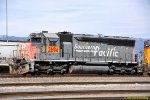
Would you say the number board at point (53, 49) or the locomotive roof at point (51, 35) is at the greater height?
the locomotive roof at point (51, 35)

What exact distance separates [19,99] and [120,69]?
16.4 metres

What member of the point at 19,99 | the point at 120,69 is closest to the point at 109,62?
the point at 120,69

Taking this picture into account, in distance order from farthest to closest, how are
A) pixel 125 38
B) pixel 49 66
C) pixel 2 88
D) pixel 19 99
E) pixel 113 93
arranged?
pixel 125 38 → pixel 49 66 → pixel 2 88 → pixel 113 93 → pixel 19 99

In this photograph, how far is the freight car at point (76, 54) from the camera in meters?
23.2

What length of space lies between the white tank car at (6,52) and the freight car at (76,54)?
2483 mm

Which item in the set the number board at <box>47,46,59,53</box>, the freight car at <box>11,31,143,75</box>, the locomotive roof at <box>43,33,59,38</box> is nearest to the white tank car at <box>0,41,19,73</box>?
the freight car at <box>11,31,143,75</box>

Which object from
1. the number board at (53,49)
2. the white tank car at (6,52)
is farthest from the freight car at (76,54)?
the white tank car at (6,52)

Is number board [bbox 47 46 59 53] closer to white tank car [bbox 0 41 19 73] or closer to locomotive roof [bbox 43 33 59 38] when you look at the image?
locomotive roof [bbox 43 33 59 38]

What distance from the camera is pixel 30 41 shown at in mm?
23484

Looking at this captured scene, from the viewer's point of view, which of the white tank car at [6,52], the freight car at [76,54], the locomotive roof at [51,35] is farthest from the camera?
the white tank car at [6,52]

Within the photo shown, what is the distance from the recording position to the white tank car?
26.6m

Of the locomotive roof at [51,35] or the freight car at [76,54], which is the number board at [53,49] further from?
the locomotive roof at [51,35]

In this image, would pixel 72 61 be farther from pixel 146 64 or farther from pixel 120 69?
pixel 146 64

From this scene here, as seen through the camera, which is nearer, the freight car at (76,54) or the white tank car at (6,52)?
the freight car at (76,54)
